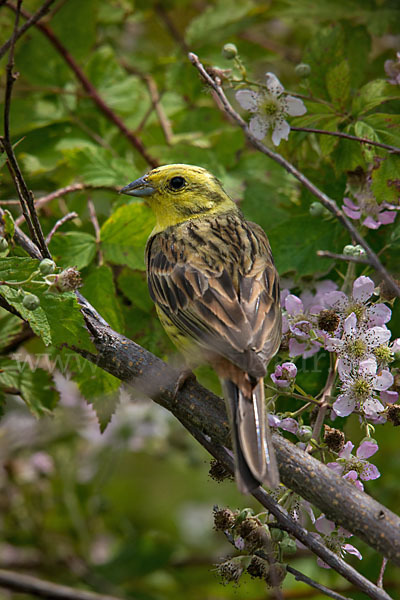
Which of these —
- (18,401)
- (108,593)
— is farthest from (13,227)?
(108,593)

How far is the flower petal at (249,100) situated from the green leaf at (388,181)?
0.55m

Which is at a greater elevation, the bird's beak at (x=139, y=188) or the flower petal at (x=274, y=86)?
the flower petal at (x=274, y=86)

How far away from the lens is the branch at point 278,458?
5.70ft

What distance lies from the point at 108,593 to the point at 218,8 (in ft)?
10.8

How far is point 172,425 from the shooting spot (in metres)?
4.66

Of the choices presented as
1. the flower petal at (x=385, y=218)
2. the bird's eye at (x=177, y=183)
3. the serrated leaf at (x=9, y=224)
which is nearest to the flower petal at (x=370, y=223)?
the flower petal at (x=385, y=218)

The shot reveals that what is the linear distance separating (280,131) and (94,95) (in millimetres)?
1313

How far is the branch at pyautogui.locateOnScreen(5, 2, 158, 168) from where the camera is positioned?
139 inches

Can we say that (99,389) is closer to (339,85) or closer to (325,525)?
(325,525)

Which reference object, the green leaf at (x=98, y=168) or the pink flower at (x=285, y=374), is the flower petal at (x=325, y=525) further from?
the green leaf at (x=98, y=168)

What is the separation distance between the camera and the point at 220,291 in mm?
2363

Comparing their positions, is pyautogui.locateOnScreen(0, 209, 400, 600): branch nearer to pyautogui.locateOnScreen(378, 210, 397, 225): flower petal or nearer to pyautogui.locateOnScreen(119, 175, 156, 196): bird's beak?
pyautogui.locateOnScreen(119, 175, 156, 196): bird's beak

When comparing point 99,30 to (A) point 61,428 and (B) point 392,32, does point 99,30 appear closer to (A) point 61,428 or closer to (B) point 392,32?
(B) point 392,32

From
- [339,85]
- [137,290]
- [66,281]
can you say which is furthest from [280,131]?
[66,281]
